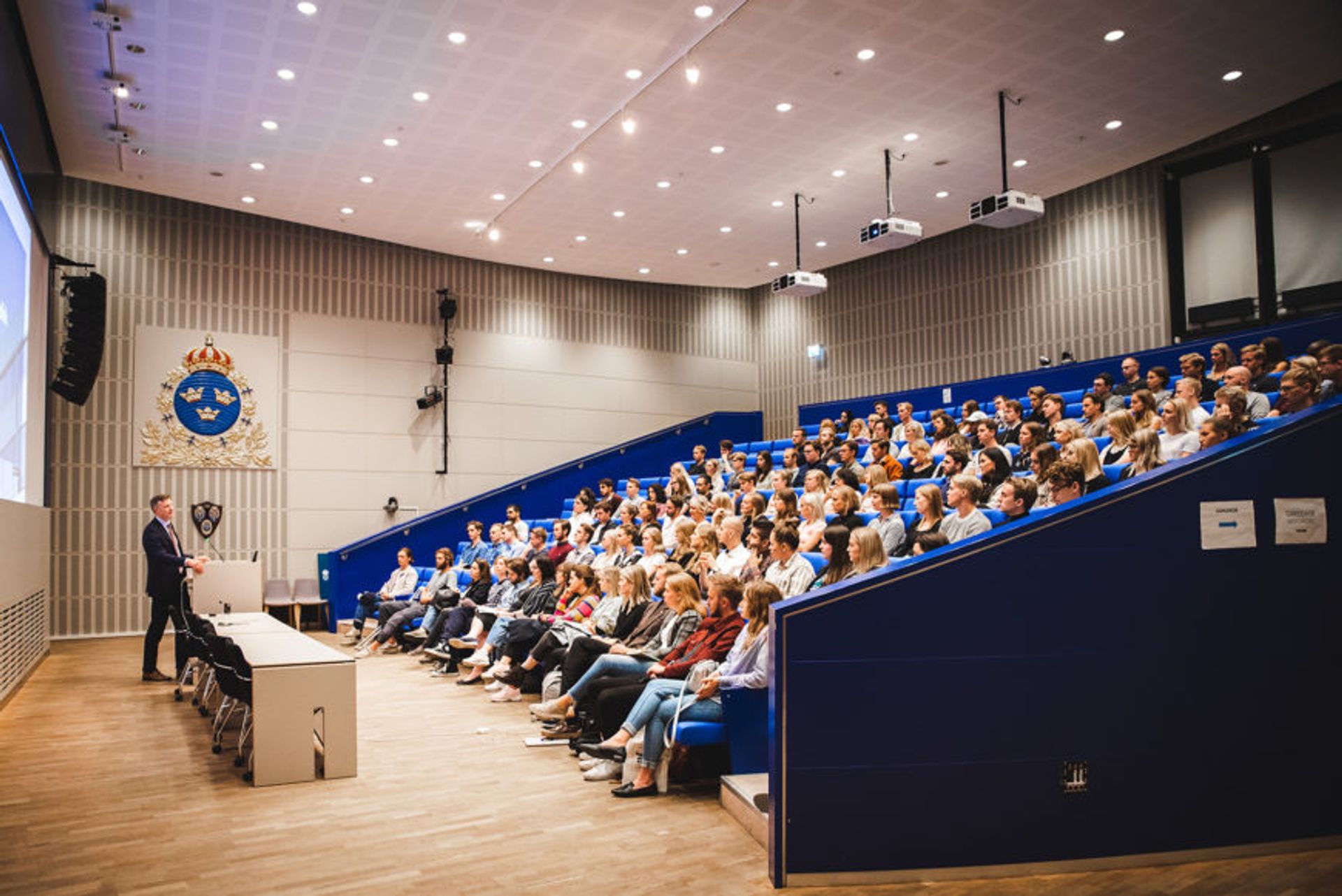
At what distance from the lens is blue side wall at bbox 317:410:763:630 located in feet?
32.9

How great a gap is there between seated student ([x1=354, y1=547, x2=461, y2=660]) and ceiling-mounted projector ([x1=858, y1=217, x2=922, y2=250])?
4.78 metres

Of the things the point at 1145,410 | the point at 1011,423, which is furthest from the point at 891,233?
the point at 1145,410

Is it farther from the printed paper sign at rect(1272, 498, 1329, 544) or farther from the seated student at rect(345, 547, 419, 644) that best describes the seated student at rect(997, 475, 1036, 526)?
the seated student at rect(345, 547, 419, 644)

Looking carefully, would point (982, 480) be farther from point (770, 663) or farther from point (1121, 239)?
point (1121, 239)

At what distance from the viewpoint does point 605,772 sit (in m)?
4.00

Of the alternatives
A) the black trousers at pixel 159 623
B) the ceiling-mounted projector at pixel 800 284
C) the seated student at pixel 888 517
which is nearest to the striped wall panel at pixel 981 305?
the ceiling-mounted projector at pixel 800 284

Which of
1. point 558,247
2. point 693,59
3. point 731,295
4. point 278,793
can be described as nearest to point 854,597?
point 278,793

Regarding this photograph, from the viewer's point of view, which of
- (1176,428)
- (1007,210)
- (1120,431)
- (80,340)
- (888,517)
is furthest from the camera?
(80,340)

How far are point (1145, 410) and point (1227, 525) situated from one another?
254 cm

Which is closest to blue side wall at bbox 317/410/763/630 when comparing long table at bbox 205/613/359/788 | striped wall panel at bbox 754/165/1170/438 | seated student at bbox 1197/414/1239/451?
striped wall panel at bbox 754/165/1170/438

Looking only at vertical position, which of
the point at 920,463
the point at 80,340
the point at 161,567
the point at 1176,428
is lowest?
the point at 161,567

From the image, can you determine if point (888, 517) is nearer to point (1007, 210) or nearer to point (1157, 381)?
point (1157, 381)

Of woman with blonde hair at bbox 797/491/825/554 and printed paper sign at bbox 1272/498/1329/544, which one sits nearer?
printed paper sign at bbox 1272/498/1329/544

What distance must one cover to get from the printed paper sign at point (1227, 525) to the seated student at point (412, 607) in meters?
6.01
